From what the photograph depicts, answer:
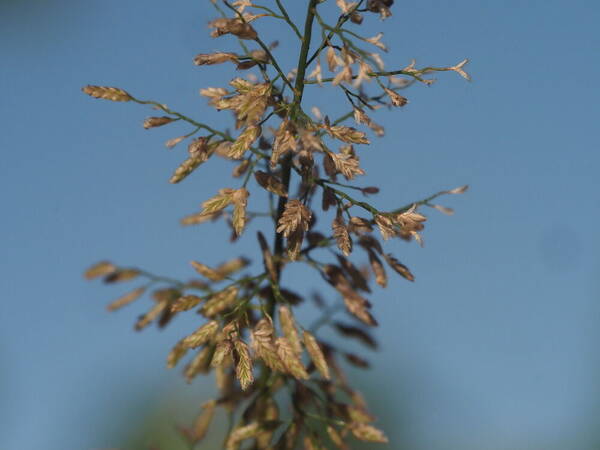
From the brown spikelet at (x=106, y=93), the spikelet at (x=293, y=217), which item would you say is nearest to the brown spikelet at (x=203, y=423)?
the spikelet at (x=293, y=217)

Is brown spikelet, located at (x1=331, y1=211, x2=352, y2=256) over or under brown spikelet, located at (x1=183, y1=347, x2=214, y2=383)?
over

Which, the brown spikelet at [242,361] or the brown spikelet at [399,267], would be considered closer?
the brown spikelet at [242,361]

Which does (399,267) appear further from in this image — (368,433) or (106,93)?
(106,93)

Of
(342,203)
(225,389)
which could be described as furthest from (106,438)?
(342,203)

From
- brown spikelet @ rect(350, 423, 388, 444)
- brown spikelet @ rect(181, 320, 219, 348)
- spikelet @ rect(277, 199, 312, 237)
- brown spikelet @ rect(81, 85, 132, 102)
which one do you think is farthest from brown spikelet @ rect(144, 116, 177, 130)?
brown spikelet @ rect(350, 423, 388, 444)

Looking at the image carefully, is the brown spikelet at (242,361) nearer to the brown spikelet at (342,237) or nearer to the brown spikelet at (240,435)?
the brown spikelet at (240,435)

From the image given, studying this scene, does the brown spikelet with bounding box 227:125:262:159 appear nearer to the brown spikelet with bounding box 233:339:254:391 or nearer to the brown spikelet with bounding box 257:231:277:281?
the brown spikelet with bounding box 257:231:277:281
